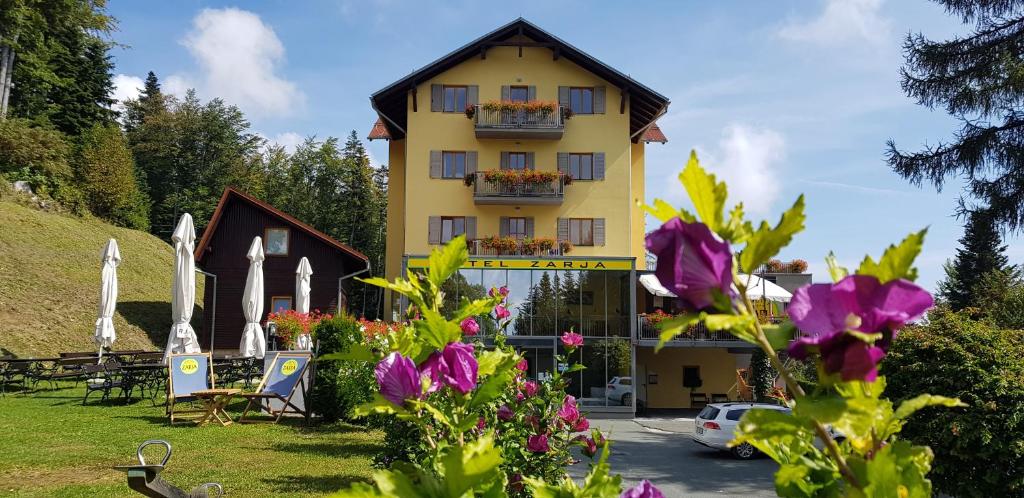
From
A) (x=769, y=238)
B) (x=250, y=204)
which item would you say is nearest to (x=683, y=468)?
(x=769, y=238)

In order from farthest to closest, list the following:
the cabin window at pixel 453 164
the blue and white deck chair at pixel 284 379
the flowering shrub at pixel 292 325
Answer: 1. the cabin window at pixel 453 164
2. the flowering shrub at pixel 292 325
3. the blue and white deck chair at pixel 284 379

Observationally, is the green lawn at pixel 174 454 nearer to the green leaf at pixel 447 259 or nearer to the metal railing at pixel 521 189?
the green leaf at pixel 447 259

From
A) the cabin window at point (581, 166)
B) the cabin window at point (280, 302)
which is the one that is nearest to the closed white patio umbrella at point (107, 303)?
the cabin window at point (280, 302)

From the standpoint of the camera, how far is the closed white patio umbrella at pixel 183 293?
1570cm

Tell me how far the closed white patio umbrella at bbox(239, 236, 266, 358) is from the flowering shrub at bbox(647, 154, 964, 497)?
18184 mm

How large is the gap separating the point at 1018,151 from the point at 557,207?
14877 millimetres

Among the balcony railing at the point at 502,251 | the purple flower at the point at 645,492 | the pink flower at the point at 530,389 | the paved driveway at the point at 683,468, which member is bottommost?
the paved driveway at the point at 683,468

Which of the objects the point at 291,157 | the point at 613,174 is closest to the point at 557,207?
the point at 613,174

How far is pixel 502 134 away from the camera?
26.7 metres

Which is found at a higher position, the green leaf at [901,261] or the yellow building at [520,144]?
the yellow building at [520,144]

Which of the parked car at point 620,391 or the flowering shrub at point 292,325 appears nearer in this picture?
the flowering shrub at point 292,325

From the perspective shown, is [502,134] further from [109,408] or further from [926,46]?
[109,408]

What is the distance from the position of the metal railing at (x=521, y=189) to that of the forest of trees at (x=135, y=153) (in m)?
17.0

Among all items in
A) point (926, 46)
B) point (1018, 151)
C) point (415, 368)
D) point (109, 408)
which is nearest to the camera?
point (415, 368)
